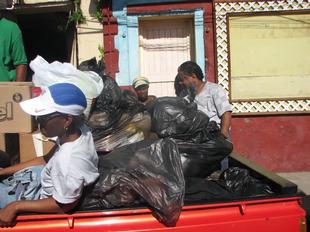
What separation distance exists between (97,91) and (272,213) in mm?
1306

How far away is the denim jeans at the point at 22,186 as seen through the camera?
8.64ft

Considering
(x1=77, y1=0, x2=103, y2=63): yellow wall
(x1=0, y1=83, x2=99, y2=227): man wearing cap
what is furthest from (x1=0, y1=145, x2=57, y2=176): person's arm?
(x1=77, y1=0, x2=103, y2=63): yellow wall

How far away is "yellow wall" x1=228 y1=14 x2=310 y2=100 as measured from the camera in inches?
289

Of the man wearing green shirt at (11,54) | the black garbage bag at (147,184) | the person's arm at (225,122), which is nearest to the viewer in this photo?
the black garbage bag at (147,184)

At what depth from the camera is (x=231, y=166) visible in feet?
11.4

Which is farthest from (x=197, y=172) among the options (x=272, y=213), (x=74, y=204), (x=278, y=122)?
(x=278, y=122)

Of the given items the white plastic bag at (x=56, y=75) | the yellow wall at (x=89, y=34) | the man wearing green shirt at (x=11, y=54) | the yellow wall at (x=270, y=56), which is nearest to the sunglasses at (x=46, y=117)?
the white plastic bag at (x=56, y=75)

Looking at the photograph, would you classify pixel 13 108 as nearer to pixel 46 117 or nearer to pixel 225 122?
pixel 46 117

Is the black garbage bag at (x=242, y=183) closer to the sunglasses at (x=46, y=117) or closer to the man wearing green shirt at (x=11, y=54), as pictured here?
the sunglasses at (x=46, y=117)

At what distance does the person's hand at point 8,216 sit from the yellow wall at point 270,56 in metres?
5.48

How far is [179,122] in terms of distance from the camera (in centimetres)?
320

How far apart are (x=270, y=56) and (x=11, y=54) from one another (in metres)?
4.60

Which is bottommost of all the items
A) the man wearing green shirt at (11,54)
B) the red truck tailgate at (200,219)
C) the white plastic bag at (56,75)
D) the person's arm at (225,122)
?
the red truck tailgate at (200,219)

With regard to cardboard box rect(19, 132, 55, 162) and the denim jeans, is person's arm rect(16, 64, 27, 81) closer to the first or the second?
cardboard box rect(19, 132, 55, 162)
